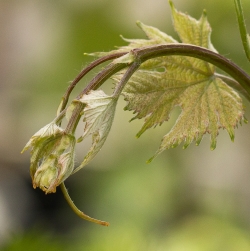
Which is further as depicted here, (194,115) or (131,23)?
(131,23)

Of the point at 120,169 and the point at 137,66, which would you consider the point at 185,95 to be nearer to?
the point at 137,66

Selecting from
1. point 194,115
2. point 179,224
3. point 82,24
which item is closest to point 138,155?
point 179,224

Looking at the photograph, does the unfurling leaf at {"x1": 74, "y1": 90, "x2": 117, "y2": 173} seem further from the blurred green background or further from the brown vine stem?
the blurred green background

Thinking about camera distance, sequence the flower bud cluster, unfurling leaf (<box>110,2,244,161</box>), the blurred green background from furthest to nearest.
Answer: the blurred green background < unfurling leaf (<box>110,2,244,161</box>) < the flower bud cluster

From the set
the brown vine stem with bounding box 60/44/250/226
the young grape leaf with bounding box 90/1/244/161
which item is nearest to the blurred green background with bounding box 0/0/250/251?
the young grape leaf with bounding box 90/1/244/161

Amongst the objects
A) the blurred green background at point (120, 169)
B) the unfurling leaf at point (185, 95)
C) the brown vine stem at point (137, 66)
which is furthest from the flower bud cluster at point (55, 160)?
the blurred green background at point (120, 169)

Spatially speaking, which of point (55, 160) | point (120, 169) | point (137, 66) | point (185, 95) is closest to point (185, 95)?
point (185, 95)

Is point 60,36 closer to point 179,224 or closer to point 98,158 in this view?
point 98,158
